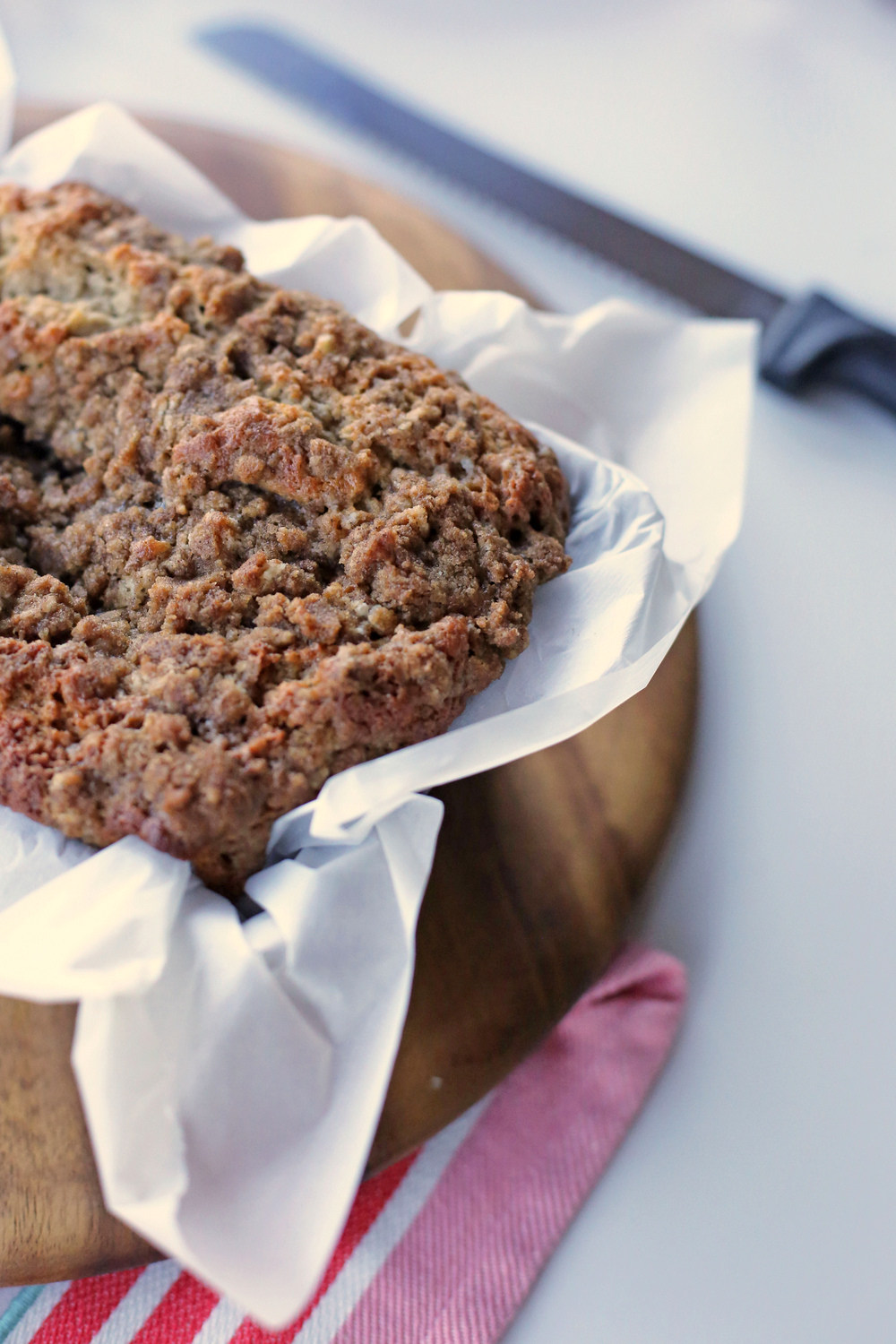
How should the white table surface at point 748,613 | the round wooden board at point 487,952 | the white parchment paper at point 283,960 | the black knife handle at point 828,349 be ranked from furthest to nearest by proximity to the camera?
the black knife handle at point 828,349 → the white table surface at point 748,613 → the round wooden board at point 487,952 → the white parchment paper at point 283,960

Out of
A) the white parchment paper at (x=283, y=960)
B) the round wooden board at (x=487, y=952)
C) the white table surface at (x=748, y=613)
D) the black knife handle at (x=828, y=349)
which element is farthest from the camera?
the black knife handle at (x=828, y=349)

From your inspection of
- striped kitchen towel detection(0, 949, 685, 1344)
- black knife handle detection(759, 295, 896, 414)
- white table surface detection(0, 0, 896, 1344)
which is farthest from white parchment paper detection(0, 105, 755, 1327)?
black knife handle detection(759, 295, 896, 414)

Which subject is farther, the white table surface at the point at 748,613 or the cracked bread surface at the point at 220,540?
the white table surface at the point at 748,613

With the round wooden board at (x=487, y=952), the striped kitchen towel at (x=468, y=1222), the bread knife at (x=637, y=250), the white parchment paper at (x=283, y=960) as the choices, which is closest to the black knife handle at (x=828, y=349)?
the bread knife at (x=637, y=250)

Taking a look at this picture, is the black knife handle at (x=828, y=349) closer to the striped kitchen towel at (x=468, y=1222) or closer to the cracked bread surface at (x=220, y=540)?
the cracked bread surface at (x=220, y=540)

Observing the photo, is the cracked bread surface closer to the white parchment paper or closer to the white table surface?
the white parchment paper

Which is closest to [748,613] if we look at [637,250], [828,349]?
[828,349]
